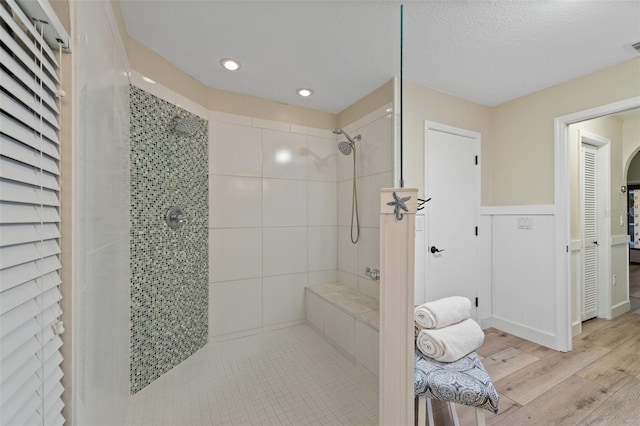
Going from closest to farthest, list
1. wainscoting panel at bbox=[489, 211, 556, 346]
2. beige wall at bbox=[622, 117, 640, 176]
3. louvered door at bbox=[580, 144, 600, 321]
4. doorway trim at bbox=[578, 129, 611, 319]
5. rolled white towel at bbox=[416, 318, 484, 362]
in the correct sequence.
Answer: rolled white towel at bbox=[416, 318, 484, 362], wainscoting panel at bbox=[489, 211, 556, 346], louvered door at bbox=[580, 144, 600, 321], doorway trim at bbox=[578, 129, 611, 319], beige wall at bbox=[622, 117, 640, 176]

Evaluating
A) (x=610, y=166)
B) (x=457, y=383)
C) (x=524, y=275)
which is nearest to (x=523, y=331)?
(x=524, y=275)

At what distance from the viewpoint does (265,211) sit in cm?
255

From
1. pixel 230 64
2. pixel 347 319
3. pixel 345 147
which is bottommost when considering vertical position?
pixel 347 319

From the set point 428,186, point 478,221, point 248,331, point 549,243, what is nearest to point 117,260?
point 248,331

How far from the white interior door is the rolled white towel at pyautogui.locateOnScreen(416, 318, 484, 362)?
82cm

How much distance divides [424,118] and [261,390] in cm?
245

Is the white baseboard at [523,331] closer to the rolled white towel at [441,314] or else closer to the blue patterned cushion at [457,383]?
the rolled white towel at [441,314]

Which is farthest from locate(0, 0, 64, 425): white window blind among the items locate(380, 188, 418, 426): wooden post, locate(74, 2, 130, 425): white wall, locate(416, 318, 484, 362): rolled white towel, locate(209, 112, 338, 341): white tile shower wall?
locate(209, 112, 338, 341): white tile shower wall

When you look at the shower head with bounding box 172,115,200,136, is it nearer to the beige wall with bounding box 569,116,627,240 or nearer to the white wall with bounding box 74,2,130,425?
the white wall with bounding box 74,2,130,425

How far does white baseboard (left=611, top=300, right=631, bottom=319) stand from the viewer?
2.96 metres

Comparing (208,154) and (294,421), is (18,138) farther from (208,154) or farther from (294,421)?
(208,154)

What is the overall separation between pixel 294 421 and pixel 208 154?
2048mm

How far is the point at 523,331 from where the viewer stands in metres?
2.46

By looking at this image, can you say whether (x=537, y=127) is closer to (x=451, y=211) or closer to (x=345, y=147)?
(x=451, y=211)
